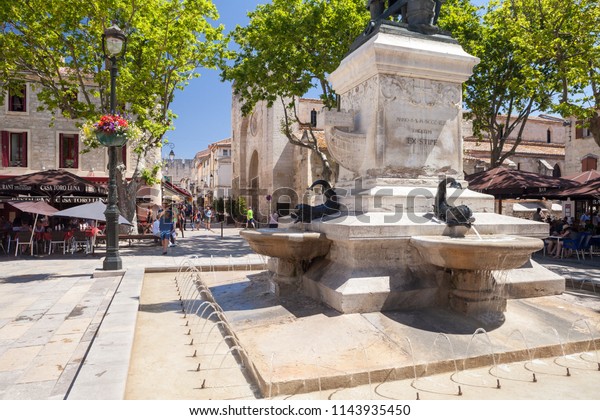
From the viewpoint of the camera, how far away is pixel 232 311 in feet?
16.5

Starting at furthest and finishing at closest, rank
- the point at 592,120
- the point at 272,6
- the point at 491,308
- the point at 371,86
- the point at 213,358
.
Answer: the point at 272,6 < the point at 592,120 < the point at 371,86 < the point at 491,308 < the point at 213,358

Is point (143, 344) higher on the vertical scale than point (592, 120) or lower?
lower

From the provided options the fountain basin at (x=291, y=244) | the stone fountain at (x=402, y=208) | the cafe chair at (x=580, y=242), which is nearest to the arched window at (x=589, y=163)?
the cafe chair at (x=580, y=242)

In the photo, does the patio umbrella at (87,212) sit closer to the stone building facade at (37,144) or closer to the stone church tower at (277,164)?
the stone building facade at (37,144)

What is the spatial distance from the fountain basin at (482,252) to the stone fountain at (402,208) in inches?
0.7

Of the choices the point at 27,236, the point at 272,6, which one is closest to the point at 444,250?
the point at 27,236

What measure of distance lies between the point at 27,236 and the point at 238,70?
10.1 metres

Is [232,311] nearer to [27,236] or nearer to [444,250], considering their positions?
[444,250]

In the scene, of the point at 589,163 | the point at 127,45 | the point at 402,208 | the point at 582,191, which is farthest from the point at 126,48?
the point at 589,163

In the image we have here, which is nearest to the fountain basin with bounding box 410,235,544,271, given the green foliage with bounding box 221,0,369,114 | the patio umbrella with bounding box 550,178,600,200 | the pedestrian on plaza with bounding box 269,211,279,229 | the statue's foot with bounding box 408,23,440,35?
the statue's foot with bounding box 408,23,440,35

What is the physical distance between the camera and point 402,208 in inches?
215

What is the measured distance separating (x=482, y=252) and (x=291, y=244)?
7.51ft

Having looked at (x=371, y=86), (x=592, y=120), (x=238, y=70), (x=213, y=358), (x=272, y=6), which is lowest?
(x=213, y=358)

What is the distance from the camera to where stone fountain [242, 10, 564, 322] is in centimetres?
472
